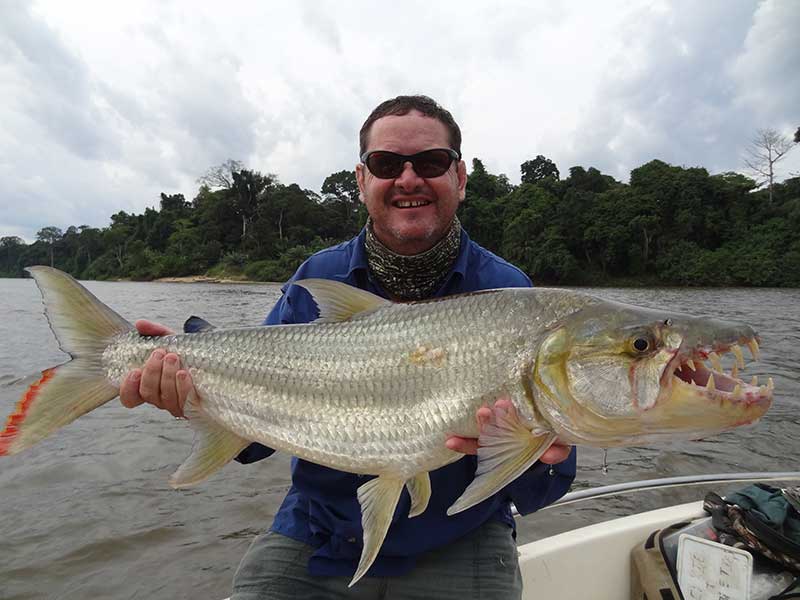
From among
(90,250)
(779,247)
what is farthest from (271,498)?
(90,250)

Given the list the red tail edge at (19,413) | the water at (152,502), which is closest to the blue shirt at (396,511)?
the red tail edge at (19,413)

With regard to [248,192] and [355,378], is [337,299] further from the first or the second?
[248,192]

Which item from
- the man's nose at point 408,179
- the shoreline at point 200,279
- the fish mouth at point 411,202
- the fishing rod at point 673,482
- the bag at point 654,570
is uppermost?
the man's nose at point 408,179

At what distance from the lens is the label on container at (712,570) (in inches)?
107

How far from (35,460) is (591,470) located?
266 inches

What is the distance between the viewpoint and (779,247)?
43938mm

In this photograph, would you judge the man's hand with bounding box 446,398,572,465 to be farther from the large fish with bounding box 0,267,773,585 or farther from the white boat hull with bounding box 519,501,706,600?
the white boat hull with bounding box 519,501,706,600

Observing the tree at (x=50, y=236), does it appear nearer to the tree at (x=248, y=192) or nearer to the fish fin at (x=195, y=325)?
the tree at (x=248, y=192)

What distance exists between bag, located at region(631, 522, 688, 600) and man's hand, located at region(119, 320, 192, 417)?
2667mm

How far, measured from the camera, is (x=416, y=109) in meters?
3.10

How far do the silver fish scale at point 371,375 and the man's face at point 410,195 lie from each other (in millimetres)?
747

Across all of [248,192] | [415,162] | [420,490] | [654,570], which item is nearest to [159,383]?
[420,490]

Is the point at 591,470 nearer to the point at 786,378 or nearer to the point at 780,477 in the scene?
the point at 780,477

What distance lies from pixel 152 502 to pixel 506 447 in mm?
5057
